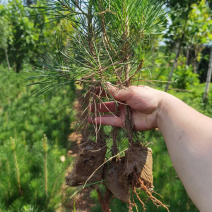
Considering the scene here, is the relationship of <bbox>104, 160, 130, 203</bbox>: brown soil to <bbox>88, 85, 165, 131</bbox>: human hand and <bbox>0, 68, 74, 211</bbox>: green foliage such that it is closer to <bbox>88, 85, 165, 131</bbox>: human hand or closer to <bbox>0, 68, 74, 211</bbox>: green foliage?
<bbox>88, 85, 165, 131</bbox>: human hand

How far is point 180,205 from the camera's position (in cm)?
159

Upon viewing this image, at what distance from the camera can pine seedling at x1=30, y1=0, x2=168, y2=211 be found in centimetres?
68

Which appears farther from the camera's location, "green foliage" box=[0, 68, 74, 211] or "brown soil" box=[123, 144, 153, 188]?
"green foliage" box=[0, 68, 74, 211]

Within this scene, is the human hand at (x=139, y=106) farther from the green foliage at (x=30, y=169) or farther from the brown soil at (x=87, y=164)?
the green foliage at (x=30, y=169)

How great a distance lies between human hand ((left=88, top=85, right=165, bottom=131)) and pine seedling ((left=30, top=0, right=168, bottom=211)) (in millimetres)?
42

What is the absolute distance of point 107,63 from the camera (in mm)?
709

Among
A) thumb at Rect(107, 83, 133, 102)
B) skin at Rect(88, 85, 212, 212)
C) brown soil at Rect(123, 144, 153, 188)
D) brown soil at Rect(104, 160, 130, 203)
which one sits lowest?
brown soil at Rect(104, 160, 130, 203)

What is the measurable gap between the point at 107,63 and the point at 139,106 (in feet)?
0.97

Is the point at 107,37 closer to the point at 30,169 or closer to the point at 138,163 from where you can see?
the point at 138,163

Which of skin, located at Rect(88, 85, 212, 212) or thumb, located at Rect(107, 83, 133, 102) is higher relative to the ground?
thumb, located at Rect(107, 83, 133, 102)

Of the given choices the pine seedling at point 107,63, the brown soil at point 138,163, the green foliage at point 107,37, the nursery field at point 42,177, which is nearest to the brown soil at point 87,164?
the pine seedling at point 107,63

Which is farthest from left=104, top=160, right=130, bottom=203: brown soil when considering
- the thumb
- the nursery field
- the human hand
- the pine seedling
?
the nursery field

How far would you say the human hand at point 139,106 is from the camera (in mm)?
829

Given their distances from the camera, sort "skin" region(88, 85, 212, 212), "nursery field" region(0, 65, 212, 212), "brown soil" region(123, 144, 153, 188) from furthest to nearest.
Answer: "nursery field" region(0, 65, 212, 212) → "brown soil" region(123, 144, 153, 188) → "skin" region(88, 85, 212, 212)
